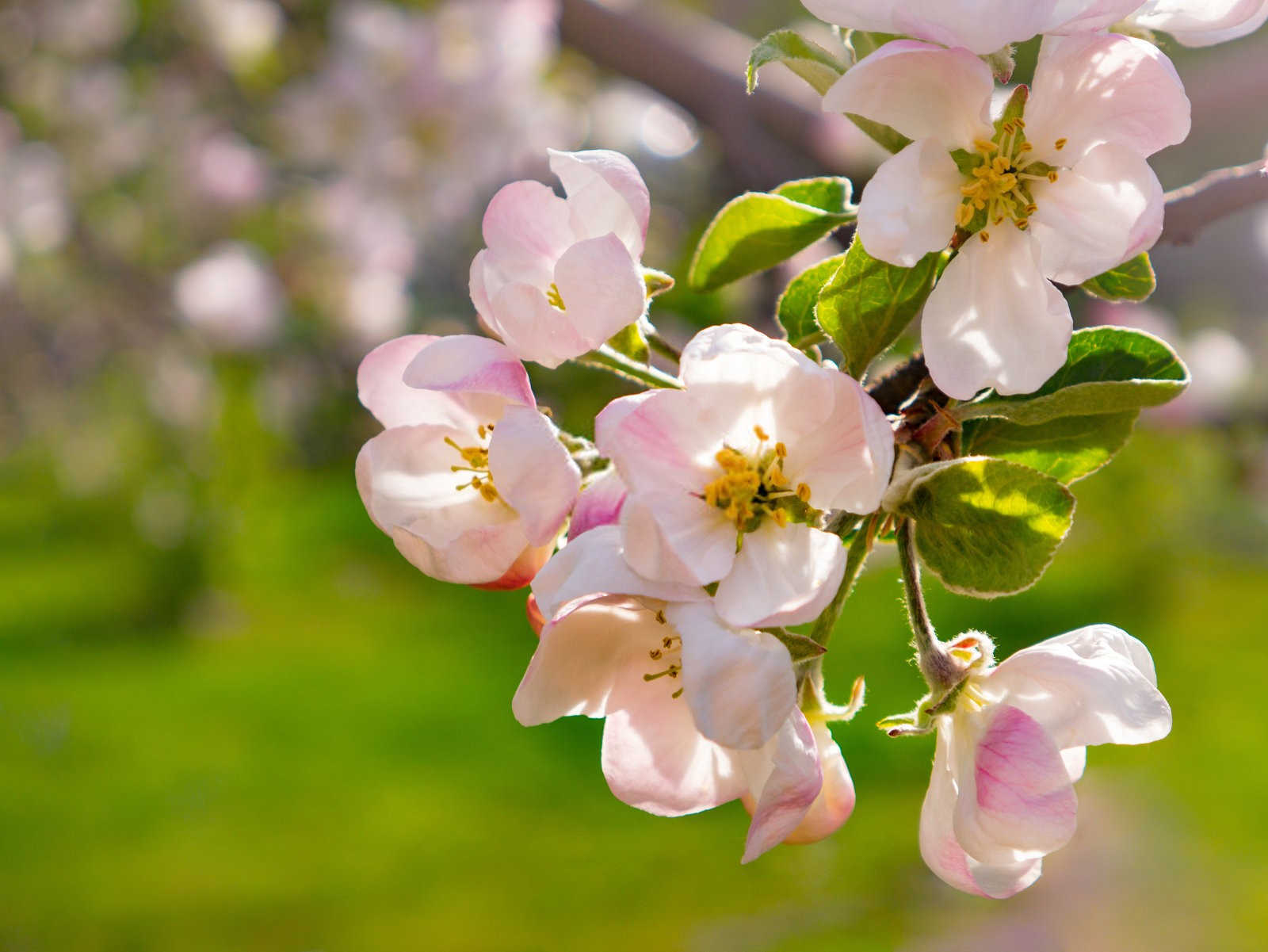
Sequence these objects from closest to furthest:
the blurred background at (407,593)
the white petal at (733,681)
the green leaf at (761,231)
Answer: the white petal at (733,681)
the green leaf at (761,231)
the blurred background at (407,593)

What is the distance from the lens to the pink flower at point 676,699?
298 millimetres

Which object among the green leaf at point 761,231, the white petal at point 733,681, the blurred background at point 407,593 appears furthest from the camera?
the blurred background at point 407,593

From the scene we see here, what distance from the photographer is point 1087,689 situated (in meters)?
0.34

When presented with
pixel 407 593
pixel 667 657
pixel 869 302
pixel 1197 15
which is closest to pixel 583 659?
pixel 667 657

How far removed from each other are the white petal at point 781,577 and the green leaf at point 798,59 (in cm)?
13

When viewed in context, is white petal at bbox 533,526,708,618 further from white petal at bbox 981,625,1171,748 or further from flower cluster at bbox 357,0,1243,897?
white petal at bbox 981,625,1171,748

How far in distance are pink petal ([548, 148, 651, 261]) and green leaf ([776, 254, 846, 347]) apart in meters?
0.06

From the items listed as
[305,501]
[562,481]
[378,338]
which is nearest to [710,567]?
[562,481]

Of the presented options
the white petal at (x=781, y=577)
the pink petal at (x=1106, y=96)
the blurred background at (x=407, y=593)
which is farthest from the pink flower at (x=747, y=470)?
the blurred background at (x=407, y=593)

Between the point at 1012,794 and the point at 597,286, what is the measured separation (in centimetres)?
19

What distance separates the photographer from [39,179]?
95.3 inches

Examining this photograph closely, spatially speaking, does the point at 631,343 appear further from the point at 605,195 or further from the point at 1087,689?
the point at 1087,689

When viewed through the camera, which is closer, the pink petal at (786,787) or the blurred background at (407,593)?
the pink petal at (786,787)

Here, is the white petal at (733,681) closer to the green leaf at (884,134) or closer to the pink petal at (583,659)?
the pink petal at (583,659)
